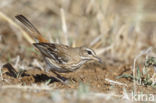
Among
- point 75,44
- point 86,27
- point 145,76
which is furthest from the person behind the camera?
point 86,27

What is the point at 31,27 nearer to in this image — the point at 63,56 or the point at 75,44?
the point at 63,56

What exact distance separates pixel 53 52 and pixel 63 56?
21 centimetres

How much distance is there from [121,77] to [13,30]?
425cm

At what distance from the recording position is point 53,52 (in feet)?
22.7

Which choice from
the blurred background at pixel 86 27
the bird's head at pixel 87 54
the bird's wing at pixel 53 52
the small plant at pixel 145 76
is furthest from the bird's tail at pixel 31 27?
the small plant at pixel 145 76

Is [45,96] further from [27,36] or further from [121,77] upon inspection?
[27,36]

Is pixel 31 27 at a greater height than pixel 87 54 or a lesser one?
greater

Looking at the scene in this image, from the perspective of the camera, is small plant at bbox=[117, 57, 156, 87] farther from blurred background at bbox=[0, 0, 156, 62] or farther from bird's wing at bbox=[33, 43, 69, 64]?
blurred background at bbox=[0, 0, 156, 62]

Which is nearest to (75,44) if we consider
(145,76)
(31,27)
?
(31,27)

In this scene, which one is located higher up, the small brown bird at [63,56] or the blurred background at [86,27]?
the blurred background at [86,27]

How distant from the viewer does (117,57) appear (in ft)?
29.8

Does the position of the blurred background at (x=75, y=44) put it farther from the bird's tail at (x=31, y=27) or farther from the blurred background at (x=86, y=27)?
the bird's tail at (x=31, y=27)

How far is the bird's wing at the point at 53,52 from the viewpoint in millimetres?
6812

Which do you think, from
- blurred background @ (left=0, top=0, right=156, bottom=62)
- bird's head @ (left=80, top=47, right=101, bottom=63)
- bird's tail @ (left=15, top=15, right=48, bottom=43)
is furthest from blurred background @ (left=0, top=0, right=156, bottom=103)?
bird's tail @ (left=15, top=15, right=48, bottom=43)
